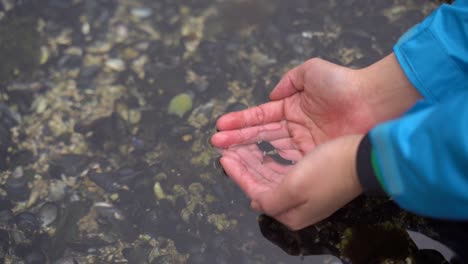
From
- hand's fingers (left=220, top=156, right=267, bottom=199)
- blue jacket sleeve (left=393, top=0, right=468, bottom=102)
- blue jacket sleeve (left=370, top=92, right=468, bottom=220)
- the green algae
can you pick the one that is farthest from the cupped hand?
the green algae

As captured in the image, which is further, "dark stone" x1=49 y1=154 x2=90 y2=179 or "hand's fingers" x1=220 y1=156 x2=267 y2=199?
"dark stone" x1=49 y1=154 x2=90 y2=179

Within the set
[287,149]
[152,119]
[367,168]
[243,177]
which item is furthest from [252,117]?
[367,168]

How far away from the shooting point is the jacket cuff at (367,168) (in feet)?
5.30

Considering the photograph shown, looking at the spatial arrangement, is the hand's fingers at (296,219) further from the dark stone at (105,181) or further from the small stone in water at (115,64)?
the small stone in water at (115,64)

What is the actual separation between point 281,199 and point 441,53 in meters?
Answer: 0.90

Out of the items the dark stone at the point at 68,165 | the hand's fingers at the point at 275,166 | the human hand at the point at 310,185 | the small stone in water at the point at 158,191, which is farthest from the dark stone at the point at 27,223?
the hand's fingers at the point at 275,166

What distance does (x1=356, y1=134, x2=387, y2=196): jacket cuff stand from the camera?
1.61 meters

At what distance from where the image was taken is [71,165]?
2.33 m

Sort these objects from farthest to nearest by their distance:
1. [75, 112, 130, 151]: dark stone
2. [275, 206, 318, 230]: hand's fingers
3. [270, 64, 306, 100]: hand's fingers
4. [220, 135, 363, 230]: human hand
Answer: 1. [75, 112, 130, 151]: dark stone
2. [270, 64, 306, 100]: hand's fingers
3. [275, 206, 318, 230]: hand's fingers
4. [220, 135, 363, 230]: human hand

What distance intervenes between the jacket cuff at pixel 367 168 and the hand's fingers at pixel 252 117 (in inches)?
26.5

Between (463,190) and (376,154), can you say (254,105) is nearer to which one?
(376,154)

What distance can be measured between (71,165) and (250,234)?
96 centimetres

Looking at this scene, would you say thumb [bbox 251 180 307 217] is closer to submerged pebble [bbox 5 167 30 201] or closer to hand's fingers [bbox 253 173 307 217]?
hand's fingers [bbox 253 173 307 217]

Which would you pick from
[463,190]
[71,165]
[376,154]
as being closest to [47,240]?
[71,165]
